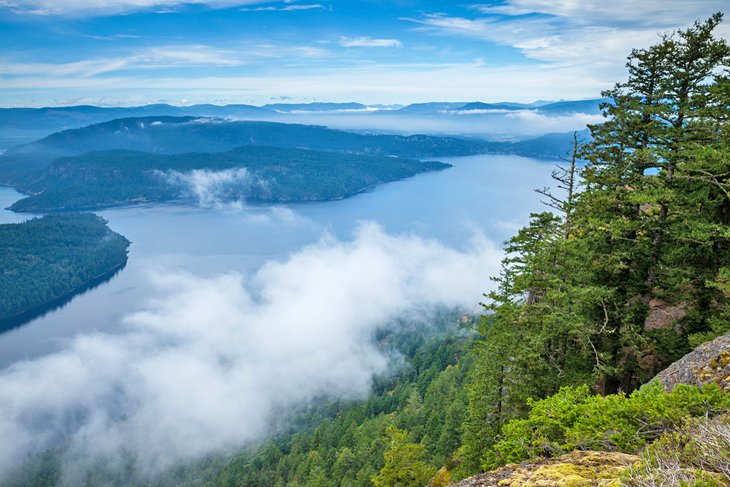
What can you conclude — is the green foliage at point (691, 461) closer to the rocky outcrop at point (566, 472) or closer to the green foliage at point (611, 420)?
the rocky outcrop at point (566, 472)

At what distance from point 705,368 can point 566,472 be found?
6653 millimetres

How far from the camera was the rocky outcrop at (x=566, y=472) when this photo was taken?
8664 millimetres

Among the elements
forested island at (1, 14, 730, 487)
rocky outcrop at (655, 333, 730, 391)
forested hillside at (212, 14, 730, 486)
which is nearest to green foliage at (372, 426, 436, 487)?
forested island at (1, 14, 730, 487)

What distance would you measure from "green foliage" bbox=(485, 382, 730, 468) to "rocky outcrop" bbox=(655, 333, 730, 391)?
5.69 feet

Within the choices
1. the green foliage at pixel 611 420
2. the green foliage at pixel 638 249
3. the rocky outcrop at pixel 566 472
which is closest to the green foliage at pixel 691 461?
the rocky outcrop at pixel 566 472

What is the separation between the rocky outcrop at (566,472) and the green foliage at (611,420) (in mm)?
619

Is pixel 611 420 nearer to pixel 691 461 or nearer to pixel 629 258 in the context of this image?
pixel 691 461

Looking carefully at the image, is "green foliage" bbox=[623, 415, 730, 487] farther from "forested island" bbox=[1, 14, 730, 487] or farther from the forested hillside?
the forested hillside

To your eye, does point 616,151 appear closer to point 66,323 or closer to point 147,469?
point 147,469

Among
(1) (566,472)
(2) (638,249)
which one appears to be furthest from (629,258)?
(1) (566,472)

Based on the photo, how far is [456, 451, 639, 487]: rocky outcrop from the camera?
28.4 feet

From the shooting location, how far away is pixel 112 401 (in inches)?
5930

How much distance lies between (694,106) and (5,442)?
171378 millimetres

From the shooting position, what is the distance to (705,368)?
42.3 feet
